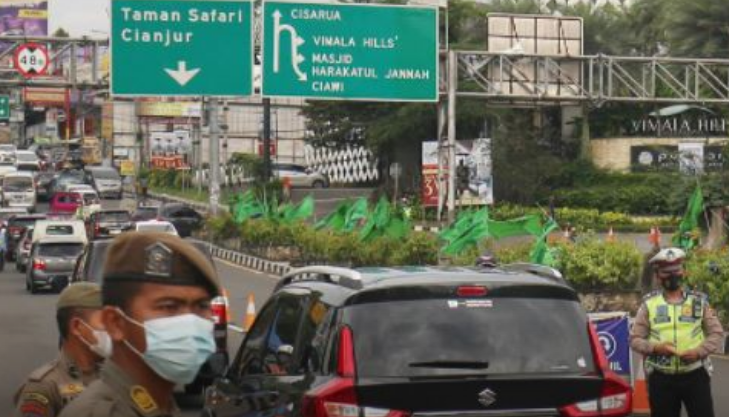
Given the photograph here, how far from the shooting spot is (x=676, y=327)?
8.71 meters

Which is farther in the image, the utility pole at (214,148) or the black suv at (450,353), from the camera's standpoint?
the utility pole at (214,148)

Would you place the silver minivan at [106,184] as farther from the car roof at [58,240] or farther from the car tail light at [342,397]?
the car tail light at [342,397]

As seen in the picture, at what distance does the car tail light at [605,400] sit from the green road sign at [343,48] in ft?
86.5

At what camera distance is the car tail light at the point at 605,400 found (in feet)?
22.4

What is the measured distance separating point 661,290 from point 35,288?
27008 mm

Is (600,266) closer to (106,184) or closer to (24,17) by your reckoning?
(106,184)

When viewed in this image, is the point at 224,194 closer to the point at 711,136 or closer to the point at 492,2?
the point at 492,2

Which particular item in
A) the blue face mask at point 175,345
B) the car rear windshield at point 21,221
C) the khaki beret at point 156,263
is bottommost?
the car rear windshield at point 21,221

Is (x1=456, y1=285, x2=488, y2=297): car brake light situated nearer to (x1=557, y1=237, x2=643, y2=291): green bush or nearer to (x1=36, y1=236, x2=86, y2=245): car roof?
(x1=557, y1=237, x2=643, y2=291): green bush

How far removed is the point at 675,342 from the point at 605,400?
1866 millimetres

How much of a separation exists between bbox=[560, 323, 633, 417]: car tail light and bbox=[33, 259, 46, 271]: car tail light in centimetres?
2832

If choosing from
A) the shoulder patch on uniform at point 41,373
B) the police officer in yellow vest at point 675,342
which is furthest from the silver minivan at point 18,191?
the shoulder patch on uniform at point 41,373

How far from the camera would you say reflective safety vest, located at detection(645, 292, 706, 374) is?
8.66m

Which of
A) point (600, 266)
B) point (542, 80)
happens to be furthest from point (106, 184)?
point (600, 266)
